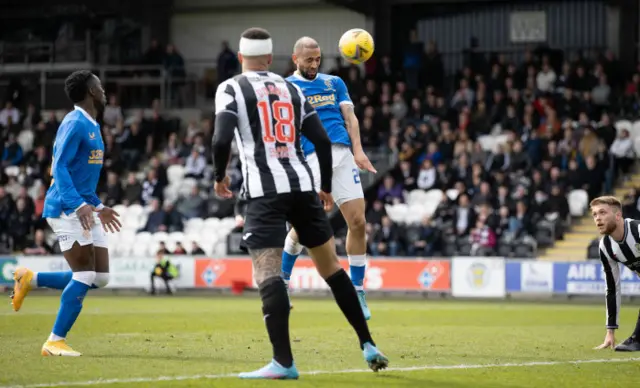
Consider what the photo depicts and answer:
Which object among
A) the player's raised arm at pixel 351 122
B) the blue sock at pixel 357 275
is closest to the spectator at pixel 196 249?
the blue sock at pixel 357 275

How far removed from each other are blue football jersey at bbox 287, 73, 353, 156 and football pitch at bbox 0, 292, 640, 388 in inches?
83.9

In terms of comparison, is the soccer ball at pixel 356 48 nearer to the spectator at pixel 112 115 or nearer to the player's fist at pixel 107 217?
the player's fist at pixel 107 217

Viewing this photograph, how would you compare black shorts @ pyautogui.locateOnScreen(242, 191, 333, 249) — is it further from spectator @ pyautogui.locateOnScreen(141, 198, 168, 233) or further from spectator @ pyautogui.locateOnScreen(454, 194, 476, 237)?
spectator @ pyautogui.locateOnScreen(141, 198, 168, 233)

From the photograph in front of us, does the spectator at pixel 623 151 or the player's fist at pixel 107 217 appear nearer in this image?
the player's fist at pixel 107 217

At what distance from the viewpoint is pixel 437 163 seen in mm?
28406

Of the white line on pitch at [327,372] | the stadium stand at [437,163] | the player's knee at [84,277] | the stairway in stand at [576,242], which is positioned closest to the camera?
the white line on pitch at [327,372]

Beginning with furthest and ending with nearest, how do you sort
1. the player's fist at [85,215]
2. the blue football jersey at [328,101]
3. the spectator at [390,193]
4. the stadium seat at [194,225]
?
the stadium seat at [194,225], the spectator at [390,193], the blue football jersey at [328,101], the player's fist at [85,215]

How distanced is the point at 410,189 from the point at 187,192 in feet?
21.2

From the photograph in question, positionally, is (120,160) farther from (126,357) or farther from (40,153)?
(126,357)

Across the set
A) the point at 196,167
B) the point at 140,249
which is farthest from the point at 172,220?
the point at 196,167

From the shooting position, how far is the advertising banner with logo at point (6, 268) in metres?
26.6

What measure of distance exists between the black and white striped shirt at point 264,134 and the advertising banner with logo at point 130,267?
18.4 meters

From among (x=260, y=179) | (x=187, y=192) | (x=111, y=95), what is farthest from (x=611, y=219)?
(x=111, y=95)

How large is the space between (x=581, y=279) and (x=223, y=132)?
16.9 metres
